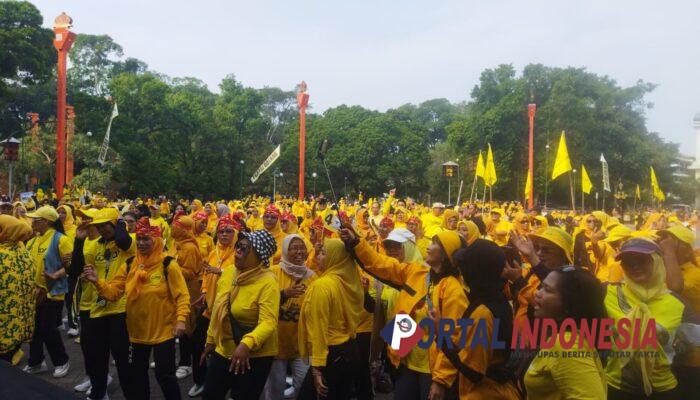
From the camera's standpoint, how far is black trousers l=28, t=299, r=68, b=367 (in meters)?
6.48

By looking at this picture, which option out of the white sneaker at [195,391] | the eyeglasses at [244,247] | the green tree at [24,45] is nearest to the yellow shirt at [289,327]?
the eyeglasses at [244,247]

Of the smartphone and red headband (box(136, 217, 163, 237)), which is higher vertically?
red headband (box(136, 217, 163, 237))

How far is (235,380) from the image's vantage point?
13.3 ft

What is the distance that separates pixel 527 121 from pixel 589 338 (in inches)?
1711

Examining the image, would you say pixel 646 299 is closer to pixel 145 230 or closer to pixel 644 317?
pixel 644 317

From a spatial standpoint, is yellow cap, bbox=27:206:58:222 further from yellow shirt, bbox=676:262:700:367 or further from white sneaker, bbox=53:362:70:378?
yellow shirt, bbox=676:262:700:367

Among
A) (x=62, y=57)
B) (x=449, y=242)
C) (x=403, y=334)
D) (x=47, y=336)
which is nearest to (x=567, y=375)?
(x=449, y=242)

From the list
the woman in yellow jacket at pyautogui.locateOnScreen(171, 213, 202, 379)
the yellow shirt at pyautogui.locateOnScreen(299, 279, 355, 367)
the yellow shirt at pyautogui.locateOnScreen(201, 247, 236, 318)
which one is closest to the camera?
the yellow shirt at pyautogui.locateOnScreen(299, 279, 355, 367)

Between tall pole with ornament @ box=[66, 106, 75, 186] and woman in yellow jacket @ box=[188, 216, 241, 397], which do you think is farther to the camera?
tall pole with ornament @ box=[66, 106, 75, 186]

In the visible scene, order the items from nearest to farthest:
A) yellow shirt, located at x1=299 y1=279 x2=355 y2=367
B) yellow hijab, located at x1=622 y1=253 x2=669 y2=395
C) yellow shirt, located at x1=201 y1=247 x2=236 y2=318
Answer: yellow hijab, located at x1=622 y1=253 x2=669 y2=395 < yellow shirt, located at x1=299 y1=279 x2=355 y2=367 < yellow shirt, located at x1=201 y1=247 x2=236 y2=318

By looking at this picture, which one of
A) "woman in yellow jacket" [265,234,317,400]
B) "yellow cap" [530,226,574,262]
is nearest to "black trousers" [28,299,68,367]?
"woman in yellow jacket" [265,234,317,400]

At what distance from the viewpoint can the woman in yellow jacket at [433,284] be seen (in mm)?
3301

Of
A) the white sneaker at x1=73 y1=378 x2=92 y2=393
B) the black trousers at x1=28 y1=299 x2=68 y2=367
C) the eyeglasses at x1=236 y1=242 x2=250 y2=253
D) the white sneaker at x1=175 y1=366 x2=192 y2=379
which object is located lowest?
the white sneaker at x1=175 y1=366 x2=192 y2=379

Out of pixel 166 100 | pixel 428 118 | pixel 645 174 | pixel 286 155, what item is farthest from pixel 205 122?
pixel 428 118
